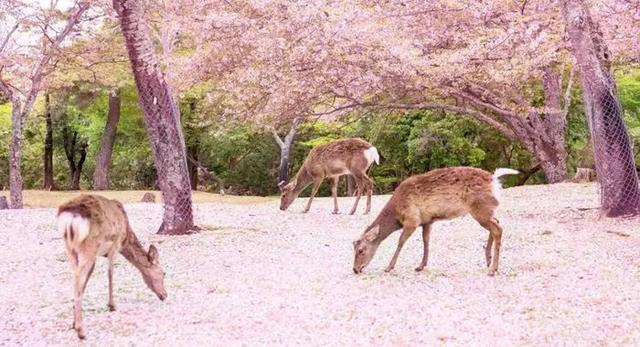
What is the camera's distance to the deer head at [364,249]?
7164 millimetres

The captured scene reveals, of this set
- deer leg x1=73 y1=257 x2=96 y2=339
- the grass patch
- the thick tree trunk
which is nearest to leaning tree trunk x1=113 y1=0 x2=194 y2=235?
deer leg x1=73 y1=257 x2=96 y2=339

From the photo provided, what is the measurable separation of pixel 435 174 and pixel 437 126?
50.8 feet

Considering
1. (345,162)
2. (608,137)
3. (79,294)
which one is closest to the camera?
(79,294)

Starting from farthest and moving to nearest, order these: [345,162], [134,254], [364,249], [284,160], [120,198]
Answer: [284,160], [120,198], [345,162], [364,249], [134,254]

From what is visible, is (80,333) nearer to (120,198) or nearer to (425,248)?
(425,248)

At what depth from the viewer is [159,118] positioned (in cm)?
980

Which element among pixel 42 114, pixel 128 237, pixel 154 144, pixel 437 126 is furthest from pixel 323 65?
pixel 42 114

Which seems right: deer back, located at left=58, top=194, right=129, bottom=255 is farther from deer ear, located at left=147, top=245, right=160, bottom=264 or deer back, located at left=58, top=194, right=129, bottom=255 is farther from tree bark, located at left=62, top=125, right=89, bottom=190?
tree bark, located at left=62, top=125, right=89, bottom=190

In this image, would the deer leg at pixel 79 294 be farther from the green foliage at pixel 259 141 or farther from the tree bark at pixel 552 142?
the tree bark at pixel 552 142

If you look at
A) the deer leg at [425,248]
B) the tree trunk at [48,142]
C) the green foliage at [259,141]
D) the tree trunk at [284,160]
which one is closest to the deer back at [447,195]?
the deer leg at [425,248]

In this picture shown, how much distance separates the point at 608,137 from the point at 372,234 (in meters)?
4.69

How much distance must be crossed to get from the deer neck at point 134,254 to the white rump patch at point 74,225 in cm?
95

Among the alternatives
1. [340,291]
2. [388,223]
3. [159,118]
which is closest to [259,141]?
[159,118]

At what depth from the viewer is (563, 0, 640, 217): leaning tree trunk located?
985cm
